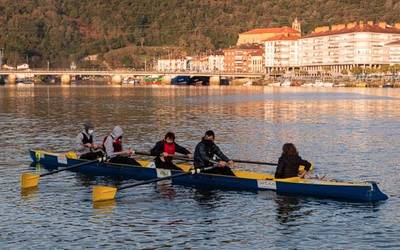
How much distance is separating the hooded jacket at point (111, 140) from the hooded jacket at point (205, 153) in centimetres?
339

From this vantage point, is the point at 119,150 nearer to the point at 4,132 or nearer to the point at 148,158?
the point at 148,158

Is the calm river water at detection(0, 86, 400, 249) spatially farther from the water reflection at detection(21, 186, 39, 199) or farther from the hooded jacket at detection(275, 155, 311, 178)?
the hooded jacket at detection(275, 155, 311, 178)

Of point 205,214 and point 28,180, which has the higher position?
point 28,180

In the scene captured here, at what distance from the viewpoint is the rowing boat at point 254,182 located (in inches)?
907

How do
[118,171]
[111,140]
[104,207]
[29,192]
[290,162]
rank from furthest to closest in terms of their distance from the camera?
[118,171] < [111,140] < [29,192] < [290,162] < [104,207]

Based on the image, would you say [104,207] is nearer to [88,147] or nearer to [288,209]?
[288,209]

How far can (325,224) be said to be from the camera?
20.8m

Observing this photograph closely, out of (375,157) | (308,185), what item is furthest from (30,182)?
(375,157)

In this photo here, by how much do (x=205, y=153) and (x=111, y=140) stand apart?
4.06m

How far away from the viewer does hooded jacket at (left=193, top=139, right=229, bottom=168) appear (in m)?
25.5

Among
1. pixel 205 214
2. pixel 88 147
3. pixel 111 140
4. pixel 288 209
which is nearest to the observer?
pixel 205 214

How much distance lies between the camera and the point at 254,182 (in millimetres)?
24828

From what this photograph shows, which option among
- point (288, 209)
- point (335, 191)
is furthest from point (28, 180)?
point (335, 191)

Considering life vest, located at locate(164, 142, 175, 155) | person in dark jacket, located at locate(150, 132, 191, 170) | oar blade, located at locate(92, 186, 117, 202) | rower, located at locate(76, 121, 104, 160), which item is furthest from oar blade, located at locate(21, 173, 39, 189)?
life vest, located at locate(164, 142, 175, 155)
